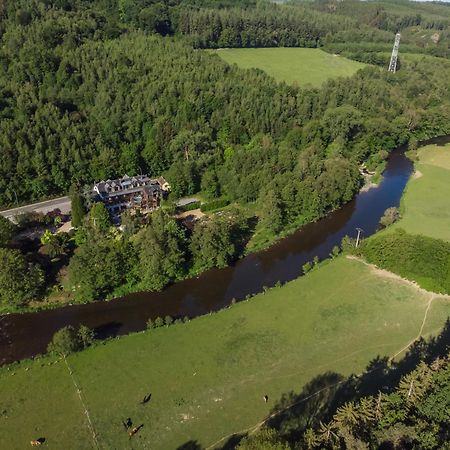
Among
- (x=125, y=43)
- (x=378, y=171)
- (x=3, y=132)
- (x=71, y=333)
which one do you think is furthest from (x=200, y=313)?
(x=125, y=43)

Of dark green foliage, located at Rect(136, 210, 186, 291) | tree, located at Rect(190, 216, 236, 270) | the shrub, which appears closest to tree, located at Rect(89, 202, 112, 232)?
dark green foliage, located at Rect(136, 210, 186, 291)

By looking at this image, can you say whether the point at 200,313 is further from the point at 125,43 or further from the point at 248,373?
the point at 125,43

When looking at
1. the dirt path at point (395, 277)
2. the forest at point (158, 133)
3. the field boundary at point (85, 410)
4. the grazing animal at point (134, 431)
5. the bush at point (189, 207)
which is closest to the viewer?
the field boundary at point (85, 410)

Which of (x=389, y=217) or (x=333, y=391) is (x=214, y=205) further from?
(x=333, y=391)

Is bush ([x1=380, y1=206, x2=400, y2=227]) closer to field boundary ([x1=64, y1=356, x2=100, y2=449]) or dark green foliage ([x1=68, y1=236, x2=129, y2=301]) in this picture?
dark green foliage ([x1=68, y1=236, x2=129, y2=301])

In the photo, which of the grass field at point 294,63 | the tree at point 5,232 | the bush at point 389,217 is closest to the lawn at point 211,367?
the bush at point 389,217

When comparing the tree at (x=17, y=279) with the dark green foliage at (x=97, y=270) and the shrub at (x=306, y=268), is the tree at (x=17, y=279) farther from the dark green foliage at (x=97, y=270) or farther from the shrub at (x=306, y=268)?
the shrub at (x=306, y=268)

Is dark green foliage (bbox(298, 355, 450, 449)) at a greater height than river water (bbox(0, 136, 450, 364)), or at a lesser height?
greater
